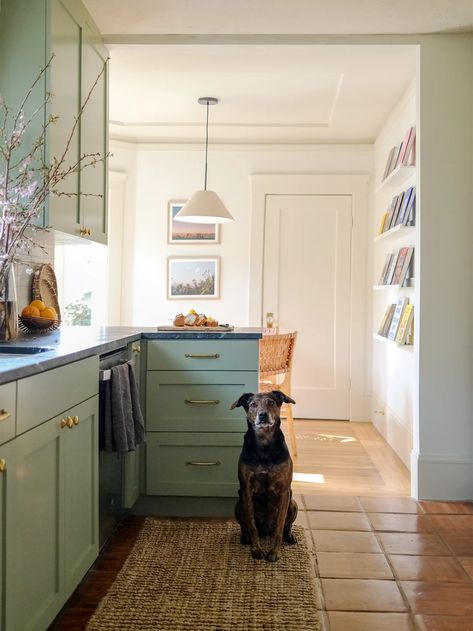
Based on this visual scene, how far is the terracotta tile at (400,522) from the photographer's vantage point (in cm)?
301

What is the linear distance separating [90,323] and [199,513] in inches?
118

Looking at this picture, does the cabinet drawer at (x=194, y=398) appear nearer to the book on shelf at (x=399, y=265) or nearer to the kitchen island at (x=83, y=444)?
the kitchen island at (x=83, y=444)

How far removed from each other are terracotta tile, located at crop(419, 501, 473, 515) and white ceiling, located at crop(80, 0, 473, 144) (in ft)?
8.08

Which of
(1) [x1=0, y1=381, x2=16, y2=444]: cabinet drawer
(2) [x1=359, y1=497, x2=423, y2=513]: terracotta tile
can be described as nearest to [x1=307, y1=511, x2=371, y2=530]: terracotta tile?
(2) [x1=359, y1=497, x2=423, y2=513]: terracotta tile

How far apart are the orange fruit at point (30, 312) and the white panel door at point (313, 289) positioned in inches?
122

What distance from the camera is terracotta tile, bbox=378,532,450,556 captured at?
8.98 ft

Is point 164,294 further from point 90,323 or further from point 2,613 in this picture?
point 2,613

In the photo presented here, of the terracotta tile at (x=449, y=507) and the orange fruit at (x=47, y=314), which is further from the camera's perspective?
the terracotta tile at (x=449, y=507)

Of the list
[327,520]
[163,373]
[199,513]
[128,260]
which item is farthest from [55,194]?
[128,260]

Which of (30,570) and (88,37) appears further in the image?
(88,37)

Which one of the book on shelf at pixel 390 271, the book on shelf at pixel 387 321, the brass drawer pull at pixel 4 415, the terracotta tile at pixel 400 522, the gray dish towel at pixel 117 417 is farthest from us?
the book on shelf at pixel 387 321

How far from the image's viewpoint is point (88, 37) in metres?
3.23

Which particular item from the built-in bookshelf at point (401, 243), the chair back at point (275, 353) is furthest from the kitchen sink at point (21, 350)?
the built-in bookshelf at point (401, 243)

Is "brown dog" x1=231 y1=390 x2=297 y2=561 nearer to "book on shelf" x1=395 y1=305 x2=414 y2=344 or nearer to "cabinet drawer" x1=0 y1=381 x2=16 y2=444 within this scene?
"cabinet drawer" x1=0 y1=381 x2=16 y2=444
